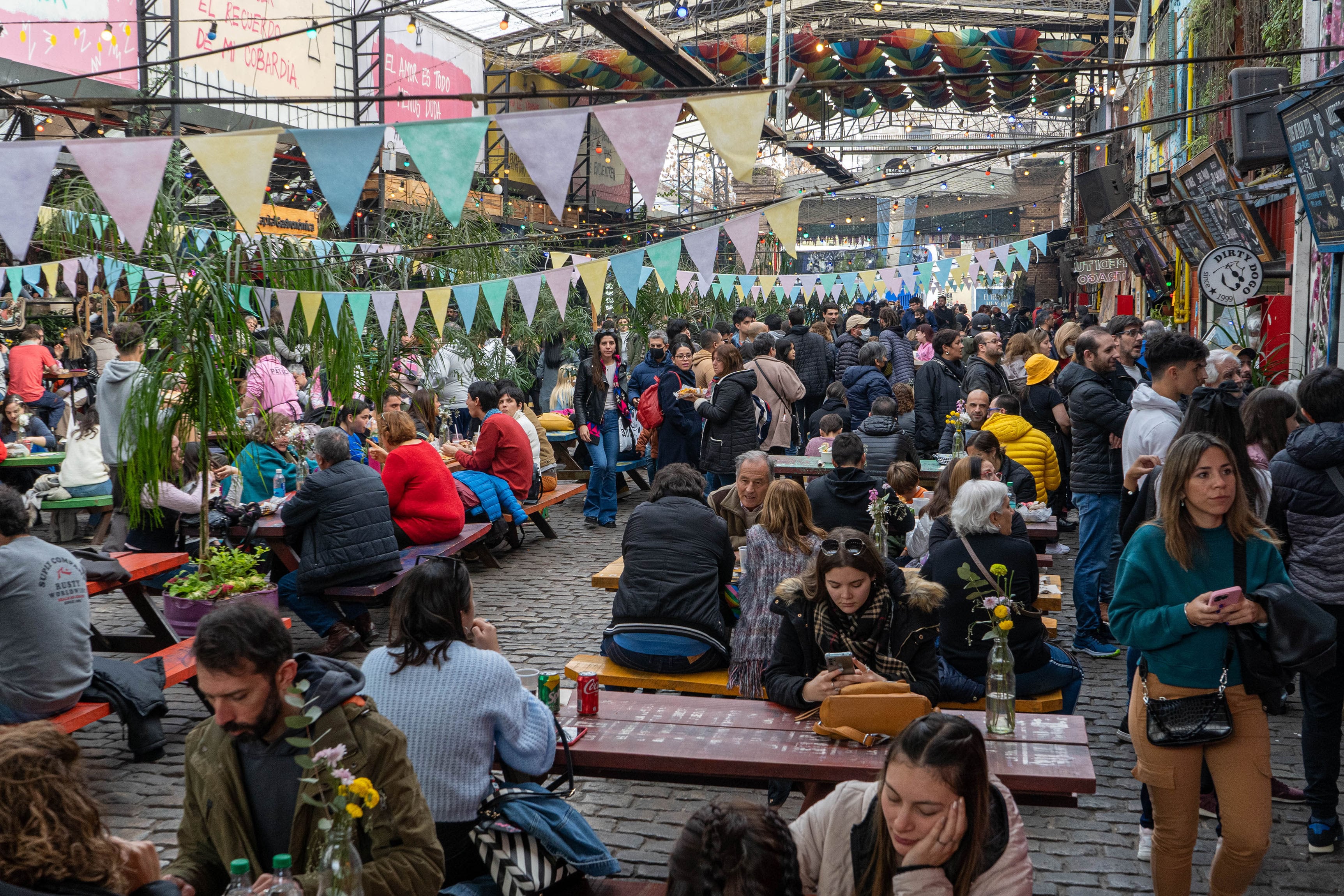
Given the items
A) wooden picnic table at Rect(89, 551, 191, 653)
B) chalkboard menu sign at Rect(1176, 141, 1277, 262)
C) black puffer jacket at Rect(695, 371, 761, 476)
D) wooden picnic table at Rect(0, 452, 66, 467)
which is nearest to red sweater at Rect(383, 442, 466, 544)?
wooden picnic table at Rect(89, 551, 191, 653)

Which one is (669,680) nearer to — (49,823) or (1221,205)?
(49,823)

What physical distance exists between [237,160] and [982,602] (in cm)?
353

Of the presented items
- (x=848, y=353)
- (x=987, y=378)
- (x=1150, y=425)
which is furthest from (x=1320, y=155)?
(x=848, y=353)

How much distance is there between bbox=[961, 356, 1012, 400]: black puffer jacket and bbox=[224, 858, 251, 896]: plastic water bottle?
24.1 ft

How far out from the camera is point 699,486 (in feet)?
17.5

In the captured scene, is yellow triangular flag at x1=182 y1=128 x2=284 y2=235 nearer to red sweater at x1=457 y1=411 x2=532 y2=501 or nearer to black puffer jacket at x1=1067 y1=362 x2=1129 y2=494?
red sweater at x1=457 y1=411 x2=532 y2=501

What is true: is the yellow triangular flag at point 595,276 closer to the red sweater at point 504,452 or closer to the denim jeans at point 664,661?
the red sweater at point 504,452

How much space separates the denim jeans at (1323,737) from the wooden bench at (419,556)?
12.5 ft

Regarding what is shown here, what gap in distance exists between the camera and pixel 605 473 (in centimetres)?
1063

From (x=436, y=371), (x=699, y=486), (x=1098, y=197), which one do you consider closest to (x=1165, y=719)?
(x=699, y=486)

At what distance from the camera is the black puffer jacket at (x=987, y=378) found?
28.8 ft

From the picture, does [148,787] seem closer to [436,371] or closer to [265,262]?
[265,262]

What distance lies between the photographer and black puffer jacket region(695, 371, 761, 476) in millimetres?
9109

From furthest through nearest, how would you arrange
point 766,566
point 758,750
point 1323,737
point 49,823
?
point 766,566 < point 1323,737 < point 758,750 < point 49,823
